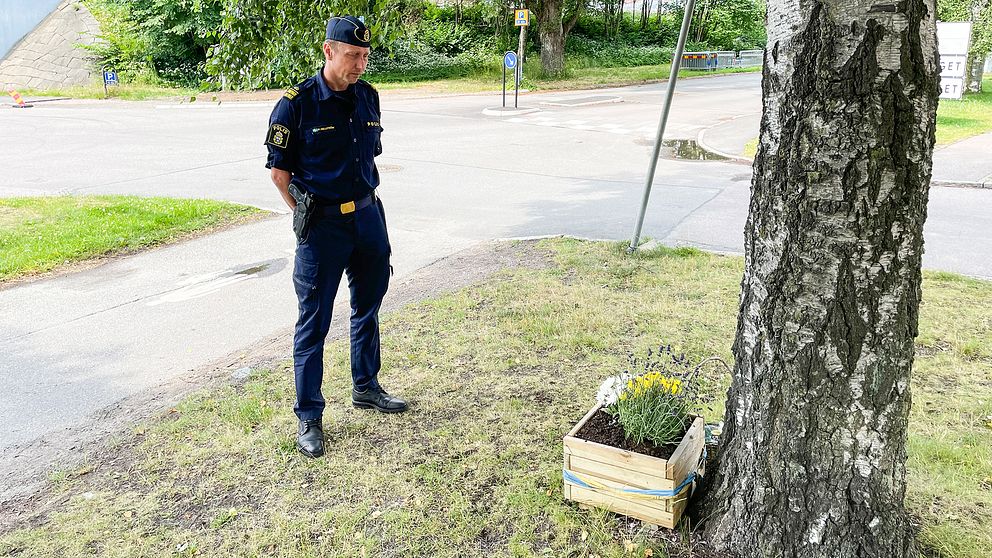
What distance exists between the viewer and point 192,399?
183 inches

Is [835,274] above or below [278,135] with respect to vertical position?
below

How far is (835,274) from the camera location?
2.63 meters

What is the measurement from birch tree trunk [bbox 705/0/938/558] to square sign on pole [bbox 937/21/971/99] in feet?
74.6

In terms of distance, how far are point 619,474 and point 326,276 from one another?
1731mm

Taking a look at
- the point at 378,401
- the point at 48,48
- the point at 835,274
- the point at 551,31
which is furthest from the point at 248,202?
the point at 48,48

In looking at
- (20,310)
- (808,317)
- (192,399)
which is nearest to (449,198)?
(20,310)

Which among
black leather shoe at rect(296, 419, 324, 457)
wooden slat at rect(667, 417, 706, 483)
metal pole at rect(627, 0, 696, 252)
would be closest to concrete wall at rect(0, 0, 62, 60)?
metal pole at rect(627, 0, 696, 252)

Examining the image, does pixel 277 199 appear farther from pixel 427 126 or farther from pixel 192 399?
pixel 427 126

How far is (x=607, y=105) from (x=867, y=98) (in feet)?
75.6

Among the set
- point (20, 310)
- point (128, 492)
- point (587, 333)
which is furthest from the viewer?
point (20, 310)

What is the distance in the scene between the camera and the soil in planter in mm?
3184

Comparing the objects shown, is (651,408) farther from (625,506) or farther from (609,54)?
(609,54)

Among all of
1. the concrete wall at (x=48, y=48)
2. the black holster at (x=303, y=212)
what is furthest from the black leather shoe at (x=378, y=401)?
the concrete wall at (x=48, y=48)

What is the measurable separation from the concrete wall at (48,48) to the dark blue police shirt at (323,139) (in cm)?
3077
